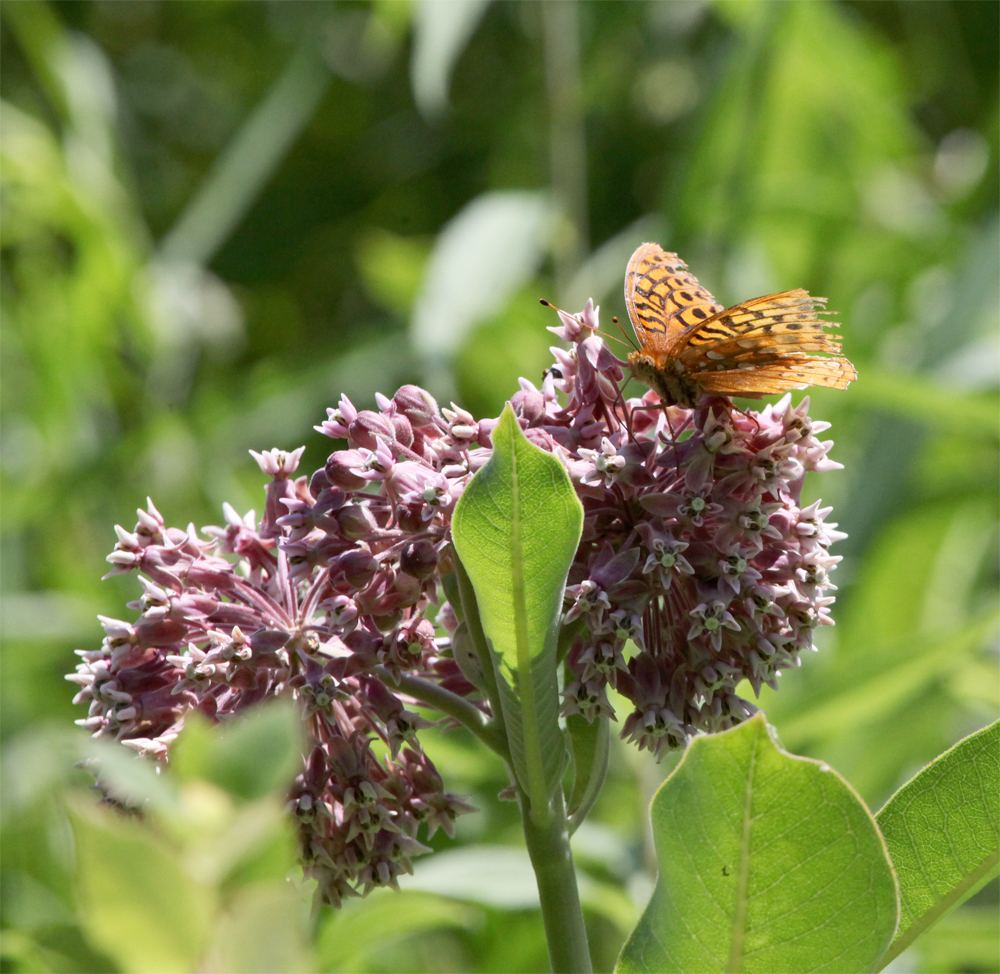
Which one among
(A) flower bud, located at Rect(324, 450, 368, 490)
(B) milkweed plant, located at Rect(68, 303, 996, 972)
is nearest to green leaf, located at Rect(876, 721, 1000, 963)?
(B) milkweed plant, located at Rect(68, 303, 996, 972)

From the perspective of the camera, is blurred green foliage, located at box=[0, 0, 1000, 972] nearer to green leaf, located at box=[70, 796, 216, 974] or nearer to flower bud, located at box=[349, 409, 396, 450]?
flower bud, located at box=[349, 409, 396, 450]

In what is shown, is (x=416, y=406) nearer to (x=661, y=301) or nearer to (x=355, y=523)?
(x=355, y=523)

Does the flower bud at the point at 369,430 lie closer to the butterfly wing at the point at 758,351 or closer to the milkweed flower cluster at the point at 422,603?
the milkweed flower cluster at the point at 422,603

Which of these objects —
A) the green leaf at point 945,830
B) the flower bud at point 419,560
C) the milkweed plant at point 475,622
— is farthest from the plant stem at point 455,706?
the green leaf at point 945,830

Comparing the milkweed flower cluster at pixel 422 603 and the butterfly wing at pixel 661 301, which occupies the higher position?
the butterfly wing at pixel 661 301

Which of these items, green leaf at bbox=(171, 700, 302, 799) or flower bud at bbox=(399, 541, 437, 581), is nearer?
green leaf at bbox=(171, 700, 302, 799)
